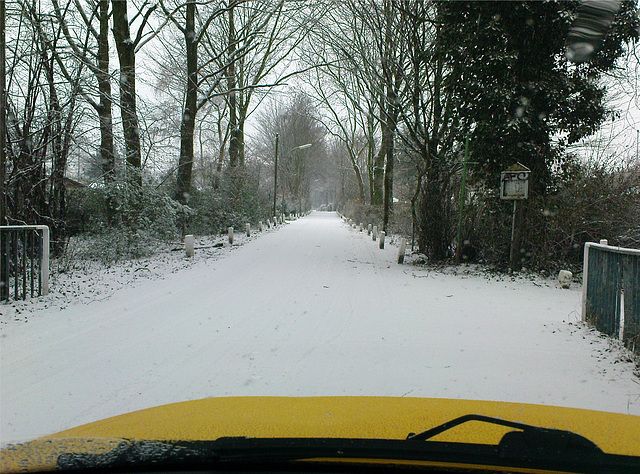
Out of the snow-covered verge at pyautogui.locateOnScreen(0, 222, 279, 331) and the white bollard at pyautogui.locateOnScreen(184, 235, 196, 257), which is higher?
the white bollard at pyautogui.locateOnScreen(184, 235, 196, 257)

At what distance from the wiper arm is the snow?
6.30 ft

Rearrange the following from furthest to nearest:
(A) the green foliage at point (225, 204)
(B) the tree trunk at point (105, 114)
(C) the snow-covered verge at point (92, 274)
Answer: (A) the green foliage at point (225, 204)
(B) the tree trunk at point (105, 114)
(C) the snow-covered verge at point (92, 274)

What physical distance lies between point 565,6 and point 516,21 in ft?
3.82

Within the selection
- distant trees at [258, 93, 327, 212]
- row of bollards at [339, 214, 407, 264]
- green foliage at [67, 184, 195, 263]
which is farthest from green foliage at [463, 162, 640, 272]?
distant trees at [258, 93, 327, 212]

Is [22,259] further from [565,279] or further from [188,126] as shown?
[188,126]

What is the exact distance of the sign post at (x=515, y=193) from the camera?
11680mm

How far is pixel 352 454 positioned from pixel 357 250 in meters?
16.4

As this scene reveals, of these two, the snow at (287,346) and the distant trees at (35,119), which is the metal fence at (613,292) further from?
the distant trees at (35,119)

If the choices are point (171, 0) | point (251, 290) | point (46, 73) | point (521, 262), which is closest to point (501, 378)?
point (251, 290)

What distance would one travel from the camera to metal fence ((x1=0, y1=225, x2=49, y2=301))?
7340 mm

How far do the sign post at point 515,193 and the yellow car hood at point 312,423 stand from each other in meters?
10.3

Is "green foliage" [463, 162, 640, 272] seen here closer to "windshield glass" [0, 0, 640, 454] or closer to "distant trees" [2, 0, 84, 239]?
"windshield glass" [0, 0, 640, 454]

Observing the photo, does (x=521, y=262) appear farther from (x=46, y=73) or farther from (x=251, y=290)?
(x=46, y=73)

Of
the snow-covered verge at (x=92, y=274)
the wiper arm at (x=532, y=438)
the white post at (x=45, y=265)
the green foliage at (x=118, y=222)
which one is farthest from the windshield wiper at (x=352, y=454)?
the green foliage at (x=118, y=222)
